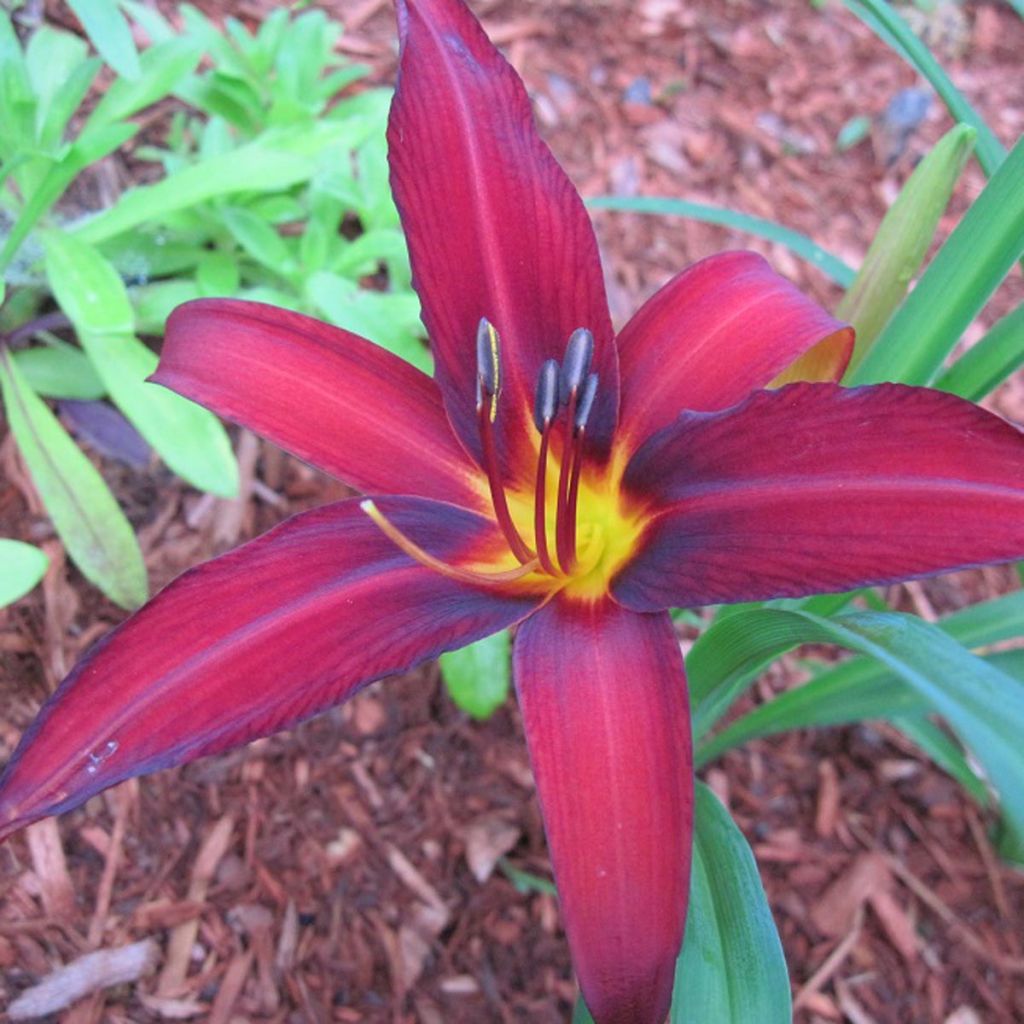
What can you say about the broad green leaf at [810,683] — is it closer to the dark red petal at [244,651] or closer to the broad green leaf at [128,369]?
the dark red petal at [244,651]

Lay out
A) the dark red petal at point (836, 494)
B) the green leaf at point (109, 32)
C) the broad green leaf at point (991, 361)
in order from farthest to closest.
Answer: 1. the green leaf at point (109, 32)
2. the broad green leaf at point (991, 361)
3. the dark red petal at point (836, 494)

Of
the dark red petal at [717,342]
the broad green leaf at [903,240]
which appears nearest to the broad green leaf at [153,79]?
the dark red petal at [717,342]

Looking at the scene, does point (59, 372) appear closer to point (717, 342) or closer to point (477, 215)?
point (477, 215)

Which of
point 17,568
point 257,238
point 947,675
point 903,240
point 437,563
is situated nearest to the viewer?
point 947,675

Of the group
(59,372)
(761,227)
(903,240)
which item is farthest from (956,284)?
(59,372)

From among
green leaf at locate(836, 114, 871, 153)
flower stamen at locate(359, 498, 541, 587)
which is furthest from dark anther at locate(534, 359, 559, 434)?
green leaf at locate(836, 114, 871, 153)

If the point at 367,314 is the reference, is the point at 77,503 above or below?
below
